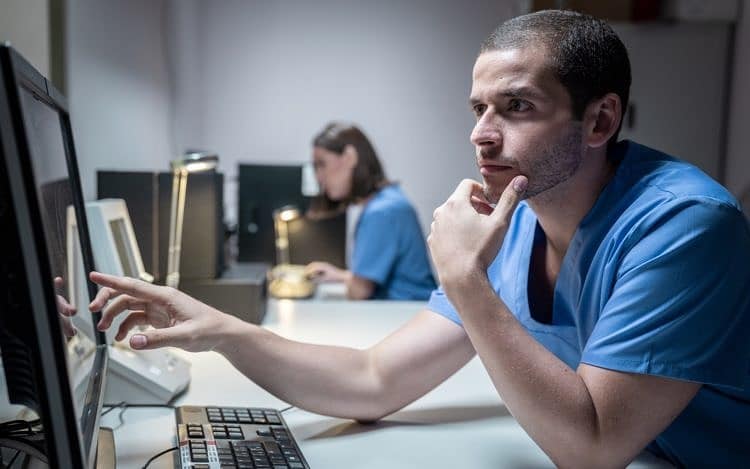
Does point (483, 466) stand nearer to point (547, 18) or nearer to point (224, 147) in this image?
point (547, 18)

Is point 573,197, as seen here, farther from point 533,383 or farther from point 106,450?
point 106,450

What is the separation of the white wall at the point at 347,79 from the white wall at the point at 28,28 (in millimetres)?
2167

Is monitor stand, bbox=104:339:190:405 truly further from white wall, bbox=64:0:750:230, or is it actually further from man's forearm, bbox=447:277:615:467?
white wall, bbox=64:0:750:230

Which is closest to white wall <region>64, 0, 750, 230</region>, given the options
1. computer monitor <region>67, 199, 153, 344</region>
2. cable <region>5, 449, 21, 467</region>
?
computer monitor <region>67, 199, 153, 344</region>

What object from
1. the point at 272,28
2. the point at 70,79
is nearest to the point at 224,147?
the point at 272,28

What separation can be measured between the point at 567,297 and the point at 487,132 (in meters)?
0.27

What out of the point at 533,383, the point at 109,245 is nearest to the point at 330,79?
the point at 109,245

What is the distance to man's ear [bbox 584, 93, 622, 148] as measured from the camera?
98 cm

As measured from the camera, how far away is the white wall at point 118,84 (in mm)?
2229

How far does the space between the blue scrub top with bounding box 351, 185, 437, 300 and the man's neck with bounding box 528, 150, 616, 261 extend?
5.10 ft

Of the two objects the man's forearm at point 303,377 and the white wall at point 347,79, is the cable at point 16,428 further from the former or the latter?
the white wall at point 347,79

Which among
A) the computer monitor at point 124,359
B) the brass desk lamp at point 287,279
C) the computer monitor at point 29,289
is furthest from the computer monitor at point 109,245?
the brass desk lamp at point 287,279

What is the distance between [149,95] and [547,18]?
2690mm

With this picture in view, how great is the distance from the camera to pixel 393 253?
103 inches
